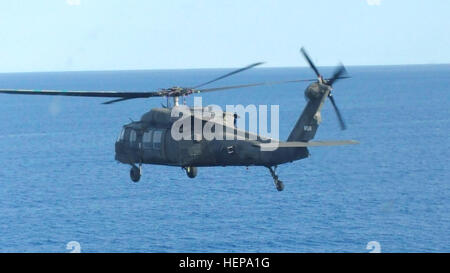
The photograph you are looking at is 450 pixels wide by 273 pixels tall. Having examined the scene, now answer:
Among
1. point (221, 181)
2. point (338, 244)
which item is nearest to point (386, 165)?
point (221, 181)

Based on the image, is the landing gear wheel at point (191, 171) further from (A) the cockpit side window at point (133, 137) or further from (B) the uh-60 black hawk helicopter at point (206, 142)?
(A) the cockpit side window at point (133, 137)

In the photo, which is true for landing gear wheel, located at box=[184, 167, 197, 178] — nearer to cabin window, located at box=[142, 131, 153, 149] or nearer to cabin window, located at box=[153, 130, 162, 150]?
cabin window, located at box=[153, 130, 162, 150]

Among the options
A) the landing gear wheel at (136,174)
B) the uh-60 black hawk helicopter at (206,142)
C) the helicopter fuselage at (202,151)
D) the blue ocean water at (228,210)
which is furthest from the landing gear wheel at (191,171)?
the blue ocean water at (228,210)

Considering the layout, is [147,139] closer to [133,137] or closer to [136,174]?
[133,137]

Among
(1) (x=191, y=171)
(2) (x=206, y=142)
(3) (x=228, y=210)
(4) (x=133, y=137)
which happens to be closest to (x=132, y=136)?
(4) (x=133, y=137)

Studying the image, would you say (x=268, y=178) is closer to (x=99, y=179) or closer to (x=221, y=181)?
(x=221, y=181)

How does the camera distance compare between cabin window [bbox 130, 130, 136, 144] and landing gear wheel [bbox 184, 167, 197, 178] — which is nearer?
landing gear wheel [bbox 184, 167, 197, 178]

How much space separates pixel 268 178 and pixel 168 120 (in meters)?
142

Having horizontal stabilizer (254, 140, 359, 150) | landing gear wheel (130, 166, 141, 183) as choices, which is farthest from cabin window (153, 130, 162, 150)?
horizontal stabilizer (254, 140, 359, 150)

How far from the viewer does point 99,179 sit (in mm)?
178000

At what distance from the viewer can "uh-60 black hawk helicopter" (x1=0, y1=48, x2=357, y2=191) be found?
144 feet

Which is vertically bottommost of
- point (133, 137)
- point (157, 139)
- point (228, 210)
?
point (157, 139)

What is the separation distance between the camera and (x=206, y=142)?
46656mm
